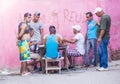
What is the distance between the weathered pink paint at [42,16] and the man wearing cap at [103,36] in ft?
5.59

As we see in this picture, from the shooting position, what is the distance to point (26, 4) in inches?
584

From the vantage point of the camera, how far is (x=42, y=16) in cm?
1492

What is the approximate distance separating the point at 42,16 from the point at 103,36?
8.25 feet

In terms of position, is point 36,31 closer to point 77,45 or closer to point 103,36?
point 77,45

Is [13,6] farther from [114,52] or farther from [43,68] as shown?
[114,52]

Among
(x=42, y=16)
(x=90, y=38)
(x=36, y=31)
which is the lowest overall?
(x=90, y=38)

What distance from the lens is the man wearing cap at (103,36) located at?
1326 cm

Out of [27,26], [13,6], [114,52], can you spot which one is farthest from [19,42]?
[114,52]

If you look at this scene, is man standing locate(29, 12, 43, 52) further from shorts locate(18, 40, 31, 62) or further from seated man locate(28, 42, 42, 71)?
shorts locate(18, 40, 31, 62)

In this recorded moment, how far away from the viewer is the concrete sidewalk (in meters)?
11.7

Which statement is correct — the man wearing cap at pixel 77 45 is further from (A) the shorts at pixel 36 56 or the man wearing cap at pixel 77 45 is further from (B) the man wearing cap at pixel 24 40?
(B) the man wearing cap at pixel 24 40

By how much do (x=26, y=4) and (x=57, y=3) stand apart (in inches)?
41.0

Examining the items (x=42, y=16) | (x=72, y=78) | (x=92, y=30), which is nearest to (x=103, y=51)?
(x=92, y=30)

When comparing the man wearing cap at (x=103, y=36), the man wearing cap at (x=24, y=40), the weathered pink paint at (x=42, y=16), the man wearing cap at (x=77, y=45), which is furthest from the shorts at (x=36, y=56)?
the man wearing cap at (x=103, y=36)
